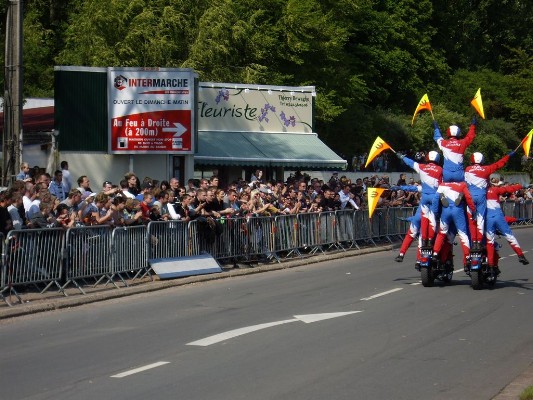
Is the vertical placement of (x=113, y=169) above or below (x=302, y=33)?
below

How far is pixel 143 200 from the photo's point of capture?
20328 millimetres

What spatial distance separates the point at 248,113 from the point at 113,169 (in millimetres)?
9819

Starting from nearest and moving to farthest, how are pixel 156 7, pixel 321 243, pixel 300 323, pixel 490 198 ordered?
pixel 300 323
pixel 490 198
pixel 321 243
pixel 156 7

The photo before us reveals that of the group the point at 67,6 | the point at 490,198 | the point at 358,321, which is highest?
the point at 67,6

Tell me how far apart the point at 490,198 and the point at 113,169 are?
44.1 feet

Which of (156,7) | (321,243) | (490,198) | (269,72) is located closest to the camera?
(490,198)

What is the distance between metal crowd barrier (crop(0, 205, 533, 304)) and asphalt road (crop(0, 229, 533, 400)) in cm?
94

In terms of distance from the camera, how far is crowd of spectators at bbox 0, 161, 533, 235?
56.6 ft

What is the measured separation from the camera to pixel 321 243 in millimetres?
26125

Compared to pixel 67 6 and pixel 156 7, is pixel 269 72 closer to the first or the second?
pixel 156 7

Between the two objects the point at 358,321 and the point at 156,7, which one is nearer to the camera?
the point at 358,321

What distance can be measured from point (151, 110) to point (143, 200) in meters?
7.48

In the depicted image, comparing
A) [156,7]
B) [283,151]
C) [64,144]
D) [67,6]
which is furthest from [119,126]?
[67,6]

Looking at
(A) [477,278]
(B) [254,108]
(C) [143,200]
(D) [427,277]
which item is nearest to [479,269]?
(A) [477,278]
